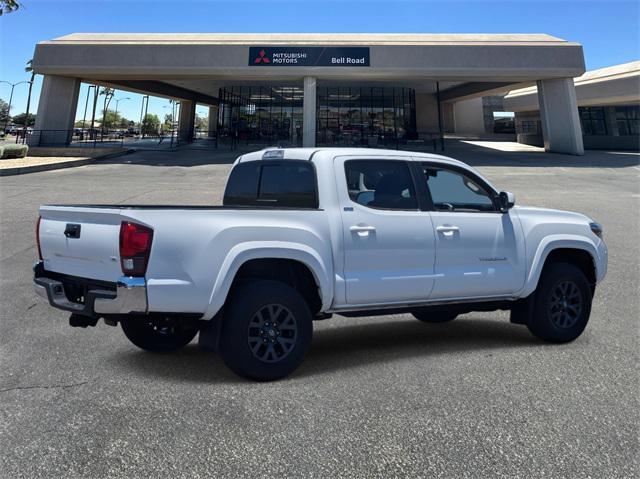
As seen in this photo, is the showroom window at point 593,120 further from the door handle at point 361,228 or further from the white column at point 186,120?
the door handle at point 361,228

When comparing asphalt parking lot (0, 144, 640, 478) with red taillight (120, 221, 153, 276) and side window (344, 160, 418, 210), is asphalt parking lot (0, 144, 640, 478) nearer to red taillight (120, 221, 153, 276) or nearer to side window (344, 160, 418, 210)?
red taillight (120, 221, 153, 276)

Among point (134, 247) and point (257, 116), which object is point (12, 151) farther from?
point (134, 247)

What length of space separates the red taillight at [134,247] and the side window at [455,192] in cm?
268

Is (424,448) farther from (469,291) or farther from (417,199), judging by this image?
(417,199)

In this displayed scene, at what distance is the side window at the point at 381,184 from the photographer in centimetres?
438

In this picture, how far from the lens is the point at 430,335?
531 centimetres

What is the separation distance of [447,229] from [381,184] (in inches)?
29.4

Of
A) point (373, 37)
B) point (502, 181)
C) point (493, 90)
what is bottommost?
point (502, 181)

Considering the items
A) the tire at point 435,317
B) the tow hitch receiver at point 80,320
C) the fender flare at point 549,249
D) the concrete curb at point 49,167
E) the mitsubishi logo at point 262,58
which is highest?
the mitsubishi logo at point 262,58

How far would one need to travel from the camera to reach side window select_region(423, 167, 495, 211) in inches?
188

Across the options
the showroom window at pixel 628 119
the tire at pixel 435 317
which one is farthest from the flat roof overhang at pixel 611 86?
the tire at pixel 435 317

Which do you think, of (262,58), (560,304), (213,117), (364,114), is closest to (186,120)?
(213,117)

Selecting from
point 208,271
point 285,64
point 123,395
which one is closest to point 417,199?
point 208,271

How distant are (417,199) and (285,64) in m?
28.7
